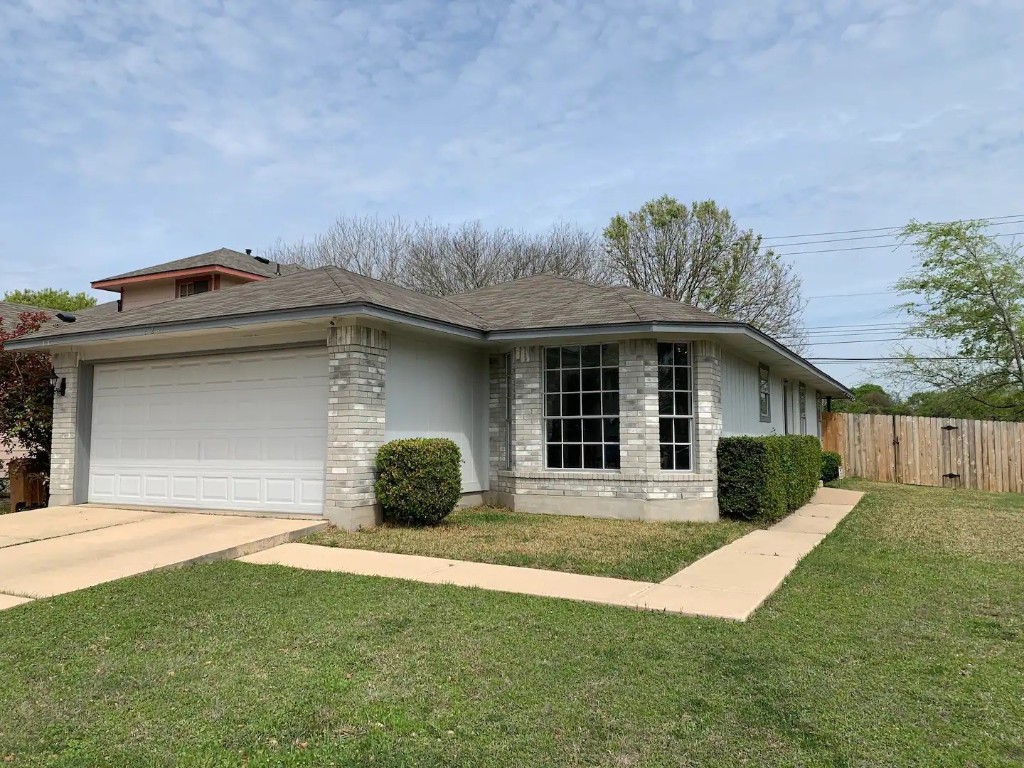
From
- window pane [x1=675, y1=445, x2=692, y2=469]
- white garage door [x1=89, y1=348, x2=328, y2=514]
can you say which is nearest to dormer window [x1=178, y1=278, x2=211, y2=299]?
white garage door [x1=89, y1=348, x2=328, y2=514]

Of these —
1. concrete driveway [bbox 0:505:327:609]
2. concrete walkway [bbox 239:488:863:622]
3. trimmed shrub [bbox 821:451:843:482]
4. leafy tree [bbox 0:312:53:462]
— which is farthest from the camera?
trimmed shrub [bbox 821:451:843:482]

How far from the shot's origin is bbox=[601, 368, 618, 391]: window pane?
10.7m

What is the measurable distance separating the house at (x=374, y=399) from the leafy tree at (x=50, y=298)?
23.0 m

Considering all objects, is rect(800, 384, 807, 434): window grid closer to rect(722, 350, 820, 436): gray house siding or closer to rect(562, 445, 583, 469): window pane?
rect(722, 350, 820, 436): gray house siding

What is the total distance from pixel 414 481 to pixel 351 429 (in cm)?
103

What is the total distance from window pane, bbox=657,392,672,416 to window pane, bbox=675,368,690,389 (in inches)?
9.9

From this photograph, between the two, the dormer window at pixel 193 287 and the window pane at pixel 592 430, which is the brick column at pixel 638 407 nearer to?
the window pane at pixel 592 430

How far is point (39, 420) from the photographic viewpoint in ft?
39.2

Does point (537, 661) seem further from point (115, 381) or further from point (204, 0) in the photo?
point (115, 381)

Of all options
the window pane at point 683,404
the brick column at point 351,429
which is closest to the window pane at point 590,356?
the window pane at point 683,404

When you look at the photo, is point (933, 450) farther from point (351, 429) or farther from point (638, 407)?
point (351, 429)

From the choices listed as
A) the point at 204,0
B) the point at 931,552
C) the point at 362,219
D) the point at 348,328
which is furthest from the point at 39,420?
the point at 362,219

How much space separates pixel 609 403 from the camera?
421 inches

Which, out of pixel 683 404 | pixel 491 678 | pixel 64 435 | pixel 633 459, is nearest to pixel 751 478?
pixel 683 404
